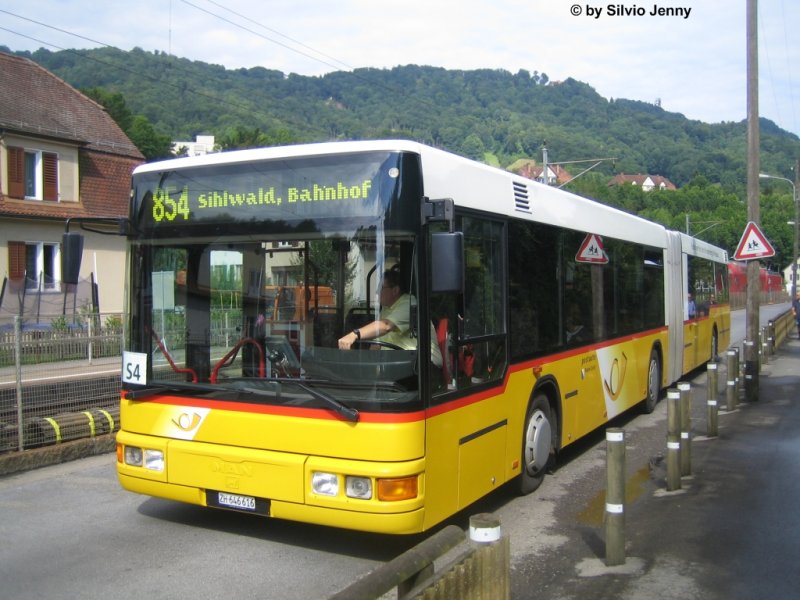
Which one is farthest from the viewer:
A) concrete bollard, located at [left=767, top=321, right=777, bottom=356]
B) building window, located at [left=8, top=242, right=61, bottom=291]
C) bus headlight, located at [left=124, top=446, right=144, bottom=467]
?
building window, located at [left=8, top=242, right=61, bottom=291]

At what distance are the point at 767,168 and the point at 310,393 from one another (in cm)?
8643

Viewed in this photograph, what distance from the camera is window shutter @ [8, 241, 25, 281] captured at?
25828 mm

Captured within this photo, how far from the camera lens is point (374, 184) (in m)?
5.05

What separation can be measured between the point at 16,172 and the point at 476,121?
29704 mm

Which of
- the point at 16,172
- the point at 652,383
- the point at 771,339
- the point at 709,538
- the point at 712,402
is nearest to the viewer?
the point at 709,538

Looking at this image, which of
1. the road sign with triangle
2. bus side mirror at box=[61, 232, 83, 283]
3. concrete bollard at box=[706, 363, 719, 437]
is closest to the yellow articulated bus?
bus side mirror at box=[61, 232, 83, 283]

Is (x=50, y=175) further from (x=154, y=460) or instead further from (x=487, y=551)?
(x=487, y=551)

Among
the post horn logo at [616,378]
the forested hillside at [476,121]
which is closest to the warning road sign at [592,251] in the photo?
the post horn logo at [616,378]

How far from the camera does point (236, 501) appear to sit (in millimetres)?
5371

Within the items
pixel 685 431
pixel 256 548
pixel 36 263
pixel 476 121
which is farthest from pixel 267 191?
pixel 476 121

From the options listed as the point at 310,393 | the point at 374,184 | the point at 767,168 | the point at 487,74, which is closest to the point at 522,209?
the point at 374,184

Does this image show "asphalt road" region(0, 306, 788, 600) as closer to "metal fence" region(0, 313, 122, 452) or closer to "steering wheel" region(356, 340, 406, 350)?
"metal fence" region(0, 313, 122, 452)

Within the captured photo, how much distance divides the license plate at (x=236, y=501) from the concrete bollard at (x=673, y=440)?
12.8 ft

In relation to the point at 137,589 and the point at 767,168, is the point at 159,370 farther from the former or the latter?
the point at 767,168
